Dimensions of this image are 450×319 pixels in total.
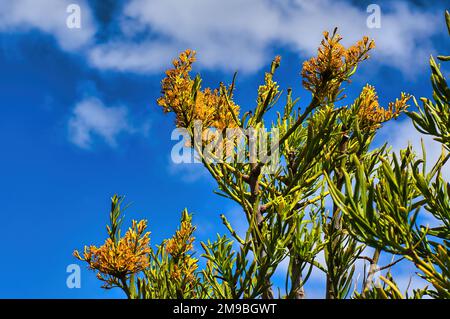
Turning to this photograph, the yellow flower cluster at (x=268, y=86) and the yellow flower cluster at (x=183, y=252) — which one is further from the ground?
the yellow flower cluster at (x=268, y=86)

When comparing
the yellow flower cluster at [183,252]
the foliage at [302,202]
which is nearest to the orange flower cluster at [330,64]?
Result: the foliage at [302,202]

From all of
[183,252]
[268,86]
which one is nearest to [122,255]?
[183,252]

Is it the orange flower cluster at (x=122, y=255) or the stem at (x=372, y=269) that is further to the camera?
the stem at (x=372, y=269)

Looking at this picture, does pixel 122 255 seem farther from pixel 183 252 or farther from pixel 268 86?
pixel 268 86

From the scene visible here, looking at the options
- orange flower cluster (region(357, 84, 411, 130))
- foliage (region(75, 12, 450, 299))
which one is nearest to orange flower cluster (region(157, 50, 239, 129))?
foliage (region(75, 12, 450, 299))

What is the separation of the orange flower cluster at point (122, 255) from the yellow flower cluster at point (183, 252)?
50 cm

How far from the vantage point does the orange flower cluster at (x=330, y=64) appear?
401 cm

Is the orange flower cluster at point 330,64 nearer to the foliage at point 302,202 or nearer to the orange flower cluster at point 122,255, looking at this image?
the foliage at point 302,202

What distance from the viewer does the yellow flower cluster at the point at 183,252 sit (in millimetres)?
4730

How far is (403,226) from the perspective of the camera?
3340 millimetres
